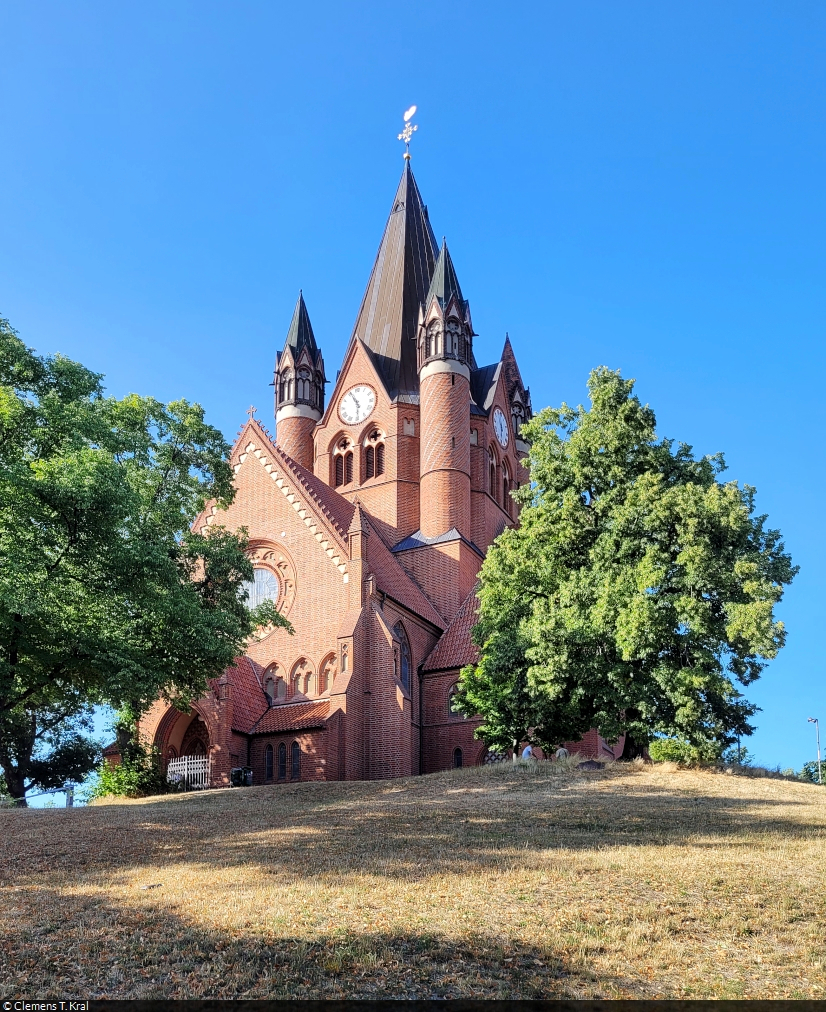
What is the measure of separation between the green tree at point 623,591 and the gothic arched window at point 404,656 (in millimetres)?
6717

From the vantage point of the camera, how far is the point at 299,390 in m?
49.5

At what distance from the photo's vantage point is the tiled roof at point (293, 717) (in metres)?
31.9

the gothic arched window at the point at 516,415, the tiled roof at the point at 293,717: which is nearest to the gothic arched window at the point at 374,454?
the gothic arched window at the point at 516,415

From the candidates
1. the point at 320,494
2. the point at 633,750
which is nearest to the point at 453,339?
the point at 320,494

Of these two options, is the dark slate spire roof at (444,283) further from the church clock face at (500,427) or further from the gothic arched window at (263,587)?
the gothic arched window at (263,587)

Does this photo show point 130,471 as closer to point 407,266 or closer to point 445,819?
point 445,819

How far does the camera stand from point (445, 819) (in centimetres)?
1873

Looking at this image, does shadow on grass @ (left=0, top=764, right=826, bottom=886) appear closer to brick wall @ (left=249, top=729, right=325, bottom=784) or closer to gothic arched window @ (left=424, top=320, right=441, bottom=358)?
brick wall @ (left=249, top=729, right=325, bottom=784)

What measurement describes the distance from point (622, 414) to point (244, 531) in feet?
36.6

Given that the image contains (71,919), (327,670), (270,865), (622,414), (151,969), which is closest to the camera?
(151,969)

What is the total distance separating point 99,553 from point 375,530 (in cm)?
2051

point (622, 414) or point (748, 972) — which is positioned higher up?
point (622, 414)

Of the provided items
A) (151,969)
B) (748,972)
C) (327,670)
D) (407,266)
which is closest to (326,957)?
(151,969)

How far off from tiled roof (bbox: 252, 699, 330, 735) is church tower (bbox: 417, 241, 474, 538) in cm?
1124
